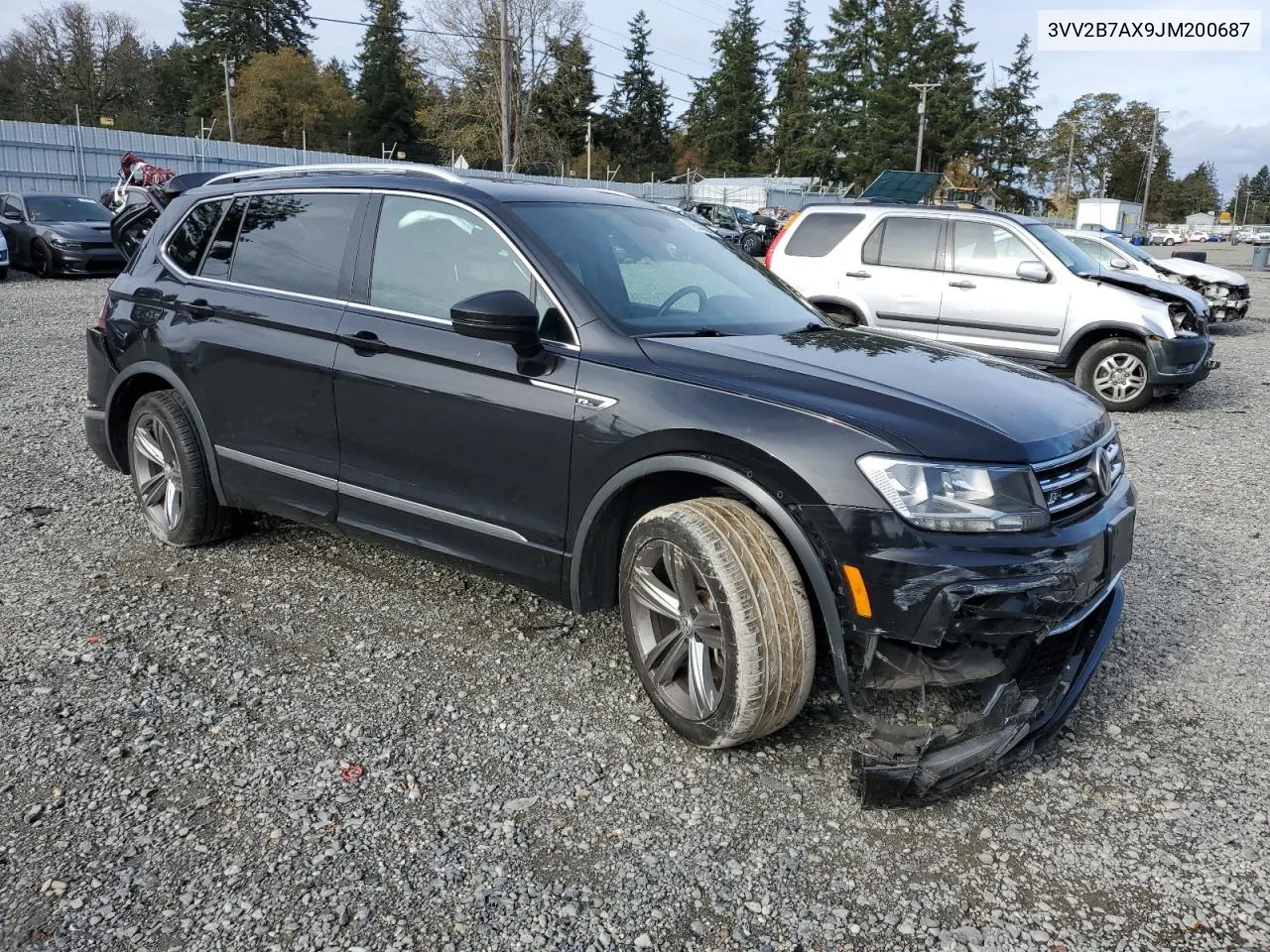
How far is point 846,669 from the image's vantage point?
2791 millimetres

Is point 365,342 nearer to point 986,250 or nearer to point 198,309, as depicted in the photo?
Answer: point 198,309

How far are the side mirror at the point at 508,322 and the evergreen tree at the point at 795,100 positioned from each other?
81.2 metres

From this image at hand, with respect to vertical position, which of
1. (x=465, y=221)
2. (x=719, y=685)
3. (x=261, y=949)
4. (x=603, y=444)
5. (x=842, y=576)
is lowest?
(x=261, y=949)

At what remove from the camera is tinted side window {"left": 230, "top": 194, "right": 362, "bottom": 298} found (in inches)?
157

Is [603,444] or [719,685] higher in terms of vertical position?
[603,444]

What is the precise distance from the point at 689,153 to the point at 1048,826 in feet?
313

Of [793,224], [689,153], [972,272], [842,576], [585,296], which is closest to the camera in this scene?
[842,576]

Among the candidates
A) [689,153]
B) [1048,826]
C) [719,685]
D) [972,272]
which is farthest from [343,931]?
[689,153]

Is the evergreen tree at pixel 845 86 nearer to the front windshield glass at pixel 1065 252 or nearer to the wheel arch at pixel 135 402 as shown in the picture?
the front windshield glass at pixel 1065 252

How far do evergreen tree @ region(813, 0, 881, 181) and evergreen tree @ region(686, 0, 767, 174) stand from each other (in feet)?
25.4

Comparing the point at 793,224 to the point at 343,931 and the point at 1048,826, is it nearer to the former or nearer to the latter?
the point at 1048,826

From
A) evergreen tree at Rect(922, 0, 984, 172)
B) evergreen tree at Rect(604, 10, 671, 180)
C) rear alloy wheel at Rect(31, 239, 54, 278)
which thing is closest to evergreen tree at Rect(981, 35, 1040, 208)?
evergreen tree at Rect(922, 0, 984, 172)

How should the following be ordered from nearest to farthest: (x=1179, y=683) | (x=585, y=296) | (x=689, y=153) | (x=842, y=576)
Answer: (x=842, y=576) < (x=585, y=296) < (x=1179, y=683) < (x=689, y=153)

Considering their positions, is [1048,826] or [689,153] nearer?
[1048,826]
